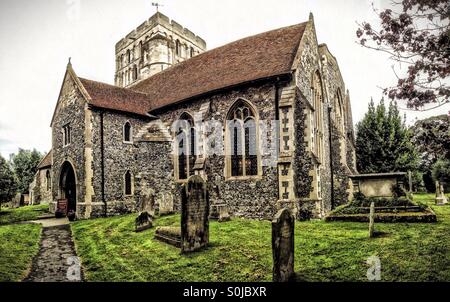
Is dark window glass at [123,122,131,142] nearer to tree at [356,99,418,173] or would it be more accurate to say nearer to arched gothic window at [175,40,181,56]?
arched gothic window at [175,40,181,56]

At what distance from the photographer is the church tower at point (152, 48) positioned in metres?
29.5

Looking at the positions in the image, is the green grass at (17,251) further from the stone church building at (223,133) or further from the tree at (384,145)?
the tree at (384,145)

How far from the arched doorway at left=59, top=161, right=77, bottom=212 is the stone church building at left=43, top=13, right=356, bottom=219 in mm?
69

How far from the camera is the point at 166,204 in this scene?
15062mm

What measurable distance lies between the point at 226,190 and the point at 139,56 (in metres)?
23.4

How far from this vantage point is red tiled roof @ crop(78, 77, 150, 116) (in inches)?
703

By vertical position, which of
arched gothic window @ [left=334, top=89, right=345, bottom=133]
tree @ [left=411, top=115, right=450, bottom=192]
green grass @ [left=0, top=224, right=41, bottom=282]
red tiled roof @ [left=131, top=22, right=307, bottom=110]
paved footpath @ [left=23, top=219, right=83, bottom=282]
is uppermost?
red tiled roof @ [left=131, top=22, right=307, bottom=110]

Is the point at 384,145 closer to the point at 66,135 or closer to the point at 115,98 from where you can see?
the point at 115,98

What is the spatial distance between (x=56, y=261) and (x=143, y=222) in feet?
12.2

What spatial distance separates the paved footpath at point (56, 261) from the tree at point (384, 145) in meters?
22.3

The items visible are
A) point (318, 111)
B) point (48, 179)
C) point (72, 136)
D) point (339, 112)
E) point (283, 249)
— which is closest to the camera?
point (283, 249)

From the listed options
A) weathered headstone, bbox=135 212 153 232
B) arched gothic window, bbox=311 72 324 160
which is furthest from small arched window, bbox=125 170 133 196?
arched gothic window, bbox=311 72 324 160

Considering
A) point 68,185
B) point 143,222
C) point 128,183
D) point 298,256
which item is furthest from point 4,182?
point 298,256
